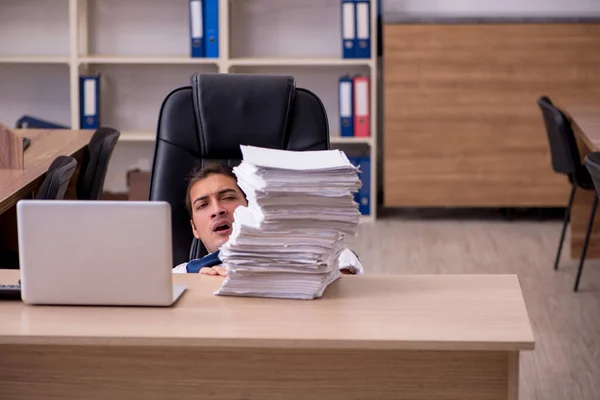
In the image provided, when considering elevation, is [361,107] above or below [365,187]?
above

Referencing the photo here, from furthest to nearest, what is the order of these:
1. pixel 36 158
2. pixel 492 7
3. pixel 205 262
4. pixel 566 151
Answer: pixel 492 7, pixel 566 151, pixel 36 158, pixel 205 262

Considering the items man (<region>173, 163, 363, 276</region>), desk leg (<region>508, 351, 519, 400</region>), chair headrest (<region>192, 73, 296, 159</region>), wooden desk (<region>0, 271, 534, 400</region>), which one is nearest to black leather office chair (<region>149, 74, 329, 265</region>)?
chair headrest (<region>192, 73, 296, 159</region>)

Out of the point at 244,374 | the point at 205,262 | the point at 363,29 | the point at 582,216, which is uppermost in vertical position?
the point at 363,29

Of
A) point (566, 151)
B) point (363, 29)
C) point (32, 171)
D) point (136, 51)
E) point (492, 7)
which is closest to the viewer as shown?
point (32, 171)

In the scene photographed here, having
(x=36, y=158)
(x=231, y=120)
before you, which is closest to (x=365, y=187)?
(x=36, y=158)

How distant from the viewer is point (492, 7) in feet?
19.5

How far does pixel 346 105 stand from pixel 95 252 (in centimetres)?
396

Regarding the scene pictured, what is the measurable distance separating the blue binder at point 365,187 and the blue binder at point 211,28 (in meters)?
1.00

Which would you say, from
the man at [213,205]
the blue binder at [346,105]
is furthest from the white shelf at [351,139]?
the man at [213,205]

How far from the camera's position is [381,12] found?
594cm

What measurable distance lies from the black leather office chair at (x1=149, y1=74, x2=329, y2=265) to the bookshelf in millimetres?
3040

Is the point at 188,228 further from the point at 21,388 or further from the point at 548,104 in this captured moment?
the point at 548,104

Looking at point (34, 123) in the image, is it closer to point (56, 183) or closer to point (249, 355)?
point (56, 183)

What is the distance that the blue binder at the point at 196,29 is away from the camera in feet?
18.4
